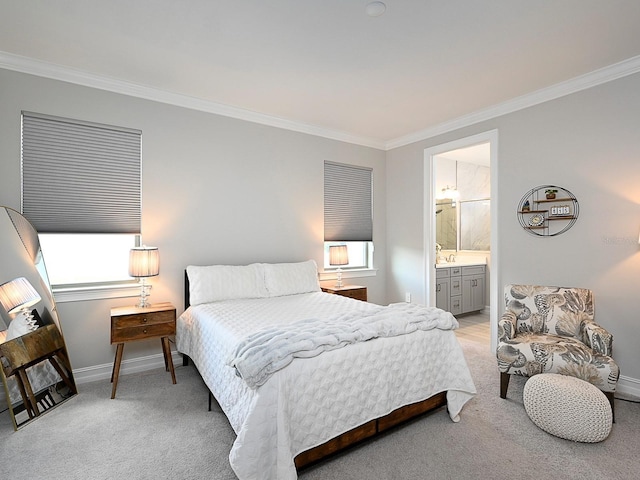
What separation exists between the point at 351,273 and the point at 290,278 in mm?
1236

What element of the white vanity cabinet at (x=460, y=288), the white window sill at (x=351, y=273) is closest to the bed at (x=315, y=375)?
the white window sill at (x=351, y=273)

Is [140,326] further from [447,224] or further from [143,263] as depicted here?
[447,224]

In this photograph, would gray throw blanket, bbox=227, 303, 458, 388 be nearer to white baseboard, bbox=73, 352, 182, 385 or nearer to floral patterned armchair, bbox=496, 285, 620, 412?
floral patterned armchair, bbox=496, 285, 620, 412

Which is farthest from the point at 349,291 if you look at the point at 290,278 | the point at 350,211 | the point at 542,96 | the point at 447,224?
the point at 447,224

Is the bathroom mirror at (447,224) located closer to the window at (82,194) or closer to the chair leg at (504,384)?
the chair leg at (504,384)

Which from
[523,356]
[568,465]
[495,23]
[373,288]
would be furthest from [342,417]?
[373,288]

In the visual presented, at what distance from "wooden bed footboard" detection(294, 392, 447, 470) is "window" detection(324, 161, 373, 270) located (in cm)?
239

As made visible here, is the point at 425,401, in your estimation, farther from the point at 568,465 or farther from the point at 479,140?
the point at 479,140

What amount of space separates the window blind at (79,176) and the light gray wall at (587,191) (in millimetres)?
3805

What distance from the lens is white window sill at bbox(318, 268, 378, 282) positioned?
451 cm

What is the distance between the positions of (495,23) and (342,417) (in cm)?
274

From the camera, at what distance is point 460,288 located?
5.32 metres

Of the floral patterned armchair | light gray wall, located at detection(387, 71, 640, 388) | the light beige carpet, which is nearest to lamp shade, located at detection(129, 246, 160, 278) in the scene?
the light beige carpet

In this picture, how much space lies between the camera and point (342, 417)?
192 cm
